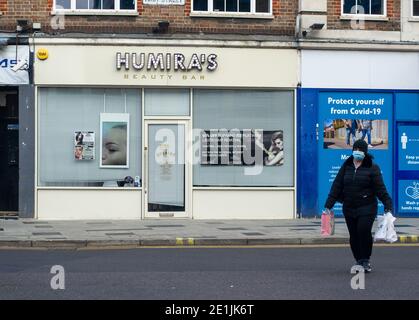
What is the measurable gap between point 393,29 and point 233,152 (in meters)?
5.00

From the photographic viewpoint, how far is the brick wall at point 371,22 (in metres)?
19.6

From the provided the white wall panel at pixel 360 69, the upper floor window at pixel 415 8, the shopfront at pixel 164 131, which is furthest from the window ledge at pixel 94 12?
the upper floor window at pixel 415 8

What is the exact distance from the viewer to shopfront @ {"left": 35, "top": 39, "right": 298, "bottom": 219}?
1895 cm

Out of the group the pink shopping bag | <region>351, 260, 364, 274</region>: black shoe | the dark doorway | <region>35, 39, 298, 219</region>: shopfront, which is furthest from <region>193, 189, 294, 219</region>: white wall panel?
<region>351, 260, 364, 274</region>: black shoe

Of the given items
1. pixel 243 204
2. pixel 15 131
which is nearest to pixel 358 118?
pixel 243 204

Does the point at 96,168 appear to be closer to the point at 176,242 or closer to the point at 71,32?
the point at 71,32

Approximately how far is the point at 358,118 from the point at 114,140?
6.00 meters

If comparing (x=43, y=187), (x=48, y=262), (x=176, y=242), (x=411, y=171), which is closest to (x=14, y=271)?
(x=48, y=262)

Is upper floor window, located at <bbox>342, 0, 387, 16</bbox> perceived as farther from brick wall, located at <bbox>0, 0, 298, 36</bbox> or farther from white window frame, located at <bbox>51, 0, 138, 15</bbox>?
white window frame, located at <bbox>51, 0, 138, 15</bbox>

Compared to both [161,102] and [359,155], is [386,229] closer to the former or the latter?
[359,155]

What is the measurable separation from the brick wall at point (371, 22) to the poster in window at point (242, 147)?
2.97 meters

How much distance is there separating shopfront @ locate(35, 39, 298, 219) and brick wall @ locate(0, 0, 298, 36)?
1.61ft

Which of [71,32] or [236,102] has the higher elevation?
[71,32]

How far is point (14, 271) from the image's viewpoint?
36.6 feet
